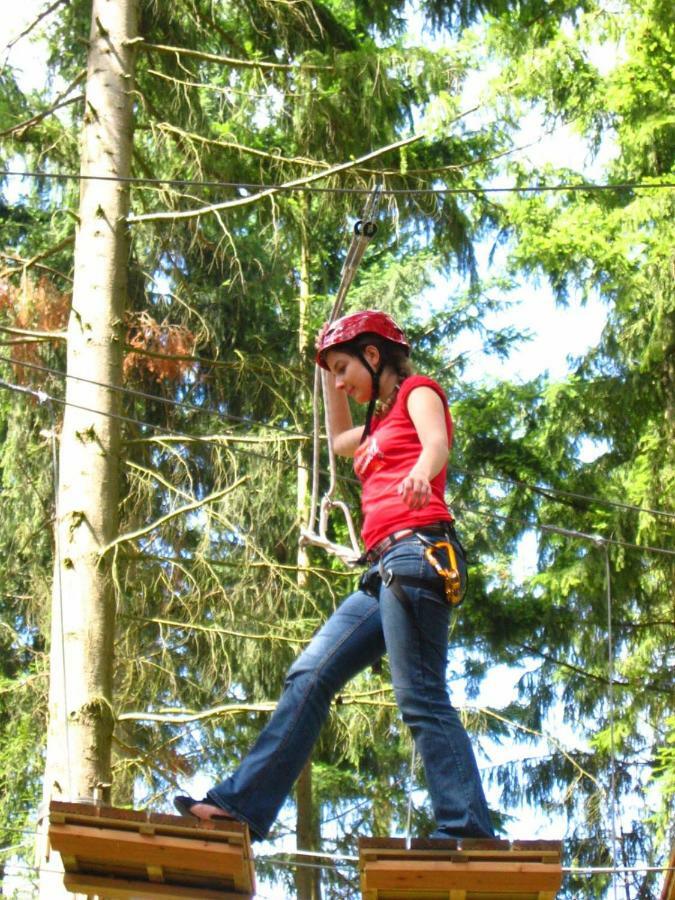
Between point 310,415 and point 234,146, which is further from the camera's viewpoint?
point 310,415

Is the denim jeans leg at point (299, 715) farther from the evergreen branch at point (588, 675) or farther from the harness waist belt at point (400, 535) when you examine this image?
the evergreen branch at point (588, 675)

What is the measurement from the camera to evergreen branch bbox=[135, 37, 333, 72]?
922 cm

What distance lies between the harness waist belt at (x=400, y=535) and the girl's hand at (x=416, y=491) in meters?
0.27

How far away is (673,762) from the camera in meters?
10.8

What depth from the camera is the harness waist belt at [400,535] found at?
421 centimetres

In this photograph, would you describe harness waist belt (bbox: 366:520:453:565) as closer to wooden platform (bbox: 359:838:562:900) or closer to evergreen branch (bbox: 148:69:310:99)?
wooden platform (bbox: 359:838:562:900)

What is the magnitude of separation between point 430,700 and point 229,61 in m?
5.94


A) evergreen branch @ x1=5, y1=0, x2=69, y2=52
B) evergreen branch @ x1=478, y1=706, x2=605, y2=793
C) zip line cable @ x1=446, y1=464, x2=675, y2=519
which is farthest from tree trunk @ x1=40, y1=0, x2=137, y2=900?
evergreen branch @ x1=478, y1=706, x2=605, y2=793

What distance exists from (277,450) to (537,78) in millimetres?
3614

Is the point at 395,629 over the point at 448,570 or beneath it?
beneath

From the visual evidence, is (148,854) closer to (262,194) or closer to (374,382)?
(374,382)

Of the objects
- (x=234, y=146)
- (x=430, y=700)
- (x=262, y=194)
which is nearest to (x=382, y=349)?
(x=430, y=700)

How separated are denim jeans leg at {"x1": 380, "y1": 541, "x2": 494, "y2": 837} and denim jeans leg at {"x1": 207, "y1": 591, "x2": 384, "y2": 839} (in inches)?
6.1

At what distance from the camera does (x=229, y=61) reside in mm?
9250
